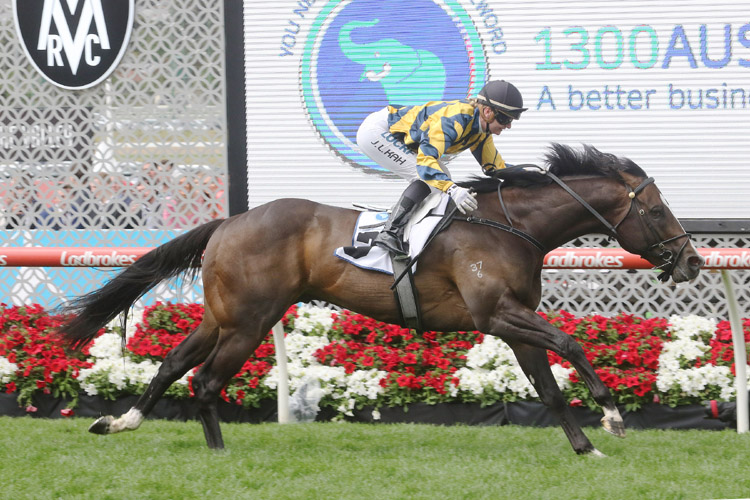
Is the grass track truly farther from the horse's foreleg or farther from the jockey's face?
the jockey's face

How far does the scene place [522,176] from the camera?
477 cm

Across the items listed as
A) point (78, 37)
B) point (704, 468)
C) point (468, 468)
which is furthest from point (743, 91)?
point (78, 37)

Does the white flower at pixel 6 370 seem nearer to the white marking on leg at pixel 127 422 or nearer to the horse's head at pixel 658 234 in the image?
the white marking on leg at pixel 127 422

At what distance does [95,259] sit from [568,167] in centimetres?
284

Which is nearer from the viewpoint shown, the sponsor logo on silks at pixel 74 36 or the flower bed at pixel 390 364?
the flower bed at pixel 390 364

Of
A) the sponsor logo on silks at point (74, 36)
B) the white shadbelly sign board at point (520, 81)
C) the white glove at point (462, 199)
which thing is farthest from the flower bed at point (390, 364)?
the sponsor logo on silks at point (74, 36)

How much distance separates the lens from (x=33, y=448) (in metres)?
4.66

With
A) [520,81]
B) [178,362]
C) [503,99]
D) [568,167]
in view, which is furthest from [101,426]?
[520,81]

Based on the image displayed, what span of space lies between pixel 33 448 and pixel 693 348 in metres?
3.91

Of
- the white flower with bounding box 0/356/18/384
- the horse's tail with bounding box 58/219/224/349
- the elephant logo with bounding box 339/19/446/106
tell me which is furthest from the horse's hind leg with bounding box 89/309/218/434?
the elephant logo with bounding box 339/19/446/106

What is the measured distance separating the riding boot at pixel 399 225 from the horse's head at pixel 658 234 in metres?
1.07

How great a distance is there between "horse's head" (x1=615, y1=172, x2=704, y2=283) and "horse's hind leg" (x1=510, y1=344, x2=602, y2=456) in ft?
2.48

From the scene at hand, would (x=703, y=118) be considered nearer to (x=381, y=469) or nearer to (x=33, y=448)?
(x=381, y=469)

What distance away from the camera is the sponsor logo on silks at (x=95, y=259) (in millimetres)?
5352
